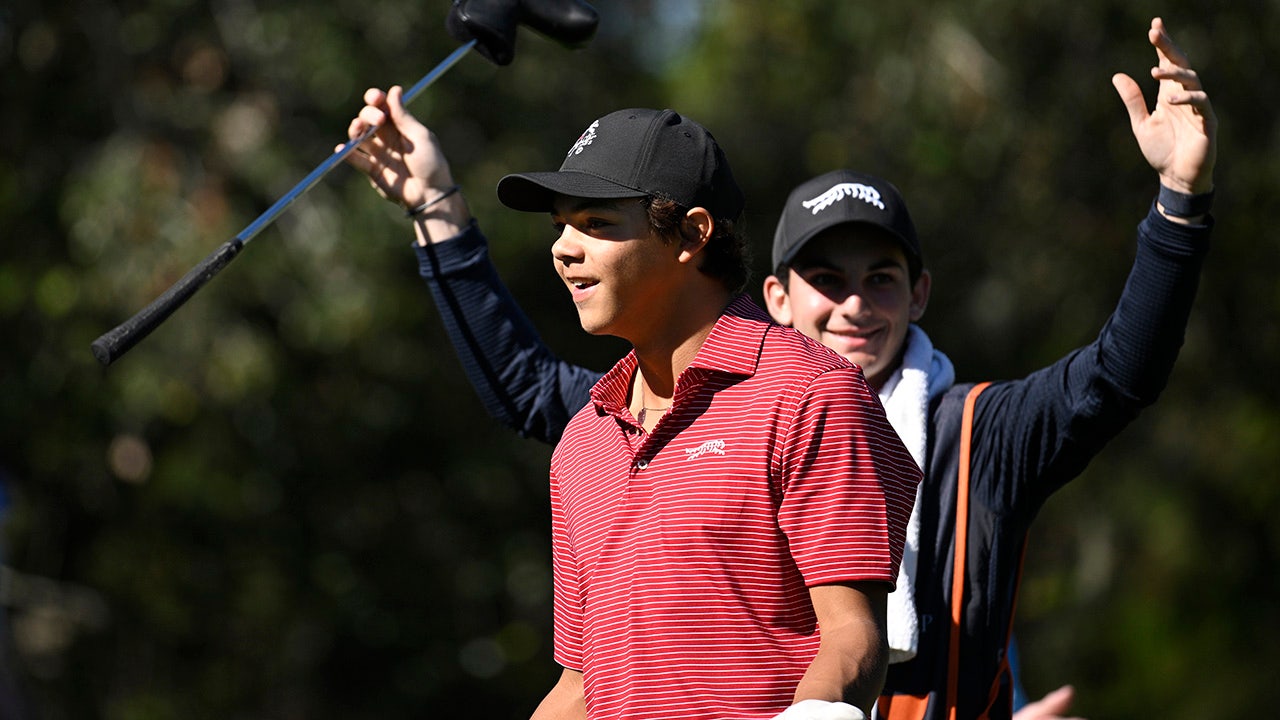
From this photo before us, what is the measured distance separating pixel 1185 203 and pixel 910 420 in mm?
692

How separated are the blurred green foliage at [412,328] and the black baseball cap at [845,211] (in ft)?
15.4

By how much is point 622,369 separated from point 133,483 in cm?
834

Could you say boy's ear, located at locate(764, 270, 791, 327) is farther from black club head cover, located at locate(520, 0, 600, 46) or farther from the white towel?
black club head cover, located at locate(520, 0, 600, 46)

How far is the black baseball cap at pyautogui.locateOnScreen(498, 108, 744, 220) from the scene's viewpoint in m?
2.85

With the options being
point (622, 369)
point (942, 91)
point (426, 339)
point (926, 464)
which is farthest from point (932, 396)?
point (942, 91)

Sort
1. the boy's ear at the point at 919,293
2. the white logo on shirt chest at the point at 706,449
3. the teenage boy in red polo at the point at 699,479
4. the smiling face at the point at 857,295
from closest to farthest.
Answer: the teenage boy in red polo at the point at 699,479, the white logo on shirt chest at the point at 706,449, the smiling face at the point at 857,295, the boy's ear at the point at 919,293

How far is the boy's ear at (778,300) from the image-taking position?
3.82 metres

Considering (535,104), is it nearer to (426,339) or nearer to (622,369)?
(426,339)

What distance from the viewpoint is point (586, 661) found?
114 inches

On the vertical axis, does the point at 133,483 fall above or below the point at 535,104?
below

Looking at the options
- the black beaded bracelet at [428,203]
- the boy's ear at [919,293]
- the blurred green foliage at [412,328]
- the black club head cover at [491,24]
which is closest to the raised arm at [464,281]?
the black beaded bracelet at [428,203]

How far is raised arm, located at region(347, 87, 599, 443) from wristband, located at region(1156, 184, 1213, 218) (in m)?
1.43

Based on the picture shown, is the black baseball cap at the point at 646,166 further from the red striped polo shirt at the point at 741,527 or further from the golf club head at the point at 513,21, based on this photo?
the golf club head at the point at 513,21

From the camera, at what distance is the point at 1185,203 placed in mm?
3186
